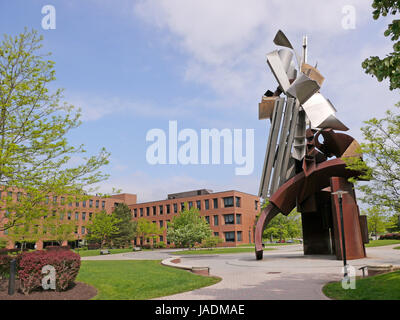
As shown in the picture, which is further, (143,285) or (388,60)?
(143,285)

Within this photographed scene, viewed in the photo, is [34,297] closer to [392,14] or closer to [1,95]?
[1,95]

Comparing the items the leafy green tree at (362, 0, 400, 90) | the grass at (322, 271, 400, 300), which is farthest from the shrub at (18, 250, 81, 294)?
the leafy green tree at (362, 0, 400, 90)

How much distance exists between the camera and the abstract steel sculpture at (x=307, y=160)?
780 inches

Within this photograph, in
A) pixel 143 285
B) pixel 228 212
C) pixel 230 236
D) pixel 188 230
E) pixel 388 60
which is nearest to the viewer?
pixel 388 60

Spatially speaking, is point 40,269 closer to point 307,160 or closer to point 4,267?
point 4,267

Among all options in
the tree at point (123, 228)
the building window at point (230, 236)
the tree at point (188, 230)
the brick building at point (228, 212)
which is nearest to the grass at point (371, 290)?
the tree at point (188, 230)

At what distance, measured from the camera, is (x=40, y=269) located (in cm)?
1012

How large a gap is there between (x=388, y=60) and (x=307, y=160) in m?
15.1

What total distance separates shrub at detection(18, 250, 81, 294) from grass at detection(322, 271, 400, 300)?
8.05 metres

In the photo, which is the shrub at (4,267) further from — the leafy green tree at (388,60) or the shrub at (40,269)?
the leafy green tree at (388,60)

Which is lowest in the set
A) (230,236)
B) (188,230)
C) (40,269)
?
(230,236)

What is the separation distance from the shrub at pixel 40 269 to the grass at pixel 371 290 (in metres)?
8.05

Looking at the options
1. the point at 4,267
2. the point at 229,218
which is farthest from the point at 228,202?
the point at 4,267
